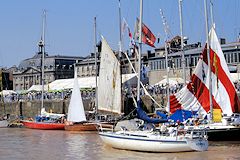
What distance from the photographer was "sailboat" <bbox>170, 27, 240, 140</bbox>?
151 feet

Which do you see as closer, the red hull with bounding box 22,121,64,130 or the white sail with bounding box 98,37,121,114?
the white sail with bounding box 98,37,121,114

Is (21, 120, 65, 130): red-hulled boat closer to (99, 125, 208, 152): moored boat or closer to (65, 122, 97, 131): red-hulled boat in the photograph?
(65, 122, 97, 131): red-hulled boat

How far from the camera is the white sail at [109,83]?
46.9 m

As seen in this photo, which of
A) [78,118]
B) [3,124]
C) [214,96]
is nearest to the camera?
[214,96]

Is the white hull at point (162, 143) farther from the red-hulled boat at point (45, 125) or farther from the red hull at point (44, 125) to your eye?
the red hull at point (44, 125)

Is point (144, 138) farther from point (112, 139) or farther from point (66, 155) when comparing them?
point (66, 155)

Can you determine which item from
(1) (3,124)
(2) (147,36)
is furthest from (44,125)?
(2) (147,36)

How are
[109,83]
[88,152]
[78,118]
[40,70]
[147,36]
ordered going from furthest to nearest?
[40,70] → [78,118] → [109,83] → [147,36] → [88,152]

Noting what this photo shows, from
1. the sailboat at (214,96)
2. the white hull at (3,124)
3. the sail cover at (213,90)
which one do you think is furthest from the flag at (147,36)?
the white hull at (3,124)

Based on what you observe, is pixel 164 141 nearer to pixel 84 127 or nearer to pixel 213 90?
pixel 213 90

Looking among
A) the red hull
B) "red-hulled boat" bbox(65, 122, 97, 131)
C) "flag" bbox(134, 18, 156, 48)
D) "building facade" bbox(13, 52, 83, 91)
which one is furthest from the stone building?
"flag" bbox(134, 18, 156, 48)

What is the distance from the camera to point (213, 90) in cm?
4934

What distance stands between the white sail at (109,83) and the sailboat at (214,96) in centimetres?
701

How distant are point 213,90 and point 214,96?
0.59 meters
